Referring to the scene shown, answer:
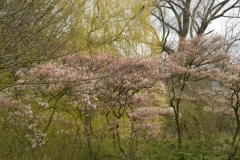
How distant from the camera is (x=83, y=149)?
310 inches

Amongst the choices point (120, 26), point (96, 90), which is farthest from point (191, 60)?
A: point (120, 26)

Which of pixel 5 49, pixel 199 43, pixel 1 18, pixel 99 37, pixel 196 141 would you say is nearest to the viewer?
pixel 1 18

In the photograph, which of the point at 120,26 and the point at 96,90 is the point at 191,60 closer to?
the point at 96,90

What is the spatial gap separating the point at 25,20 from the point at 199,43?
185 inches

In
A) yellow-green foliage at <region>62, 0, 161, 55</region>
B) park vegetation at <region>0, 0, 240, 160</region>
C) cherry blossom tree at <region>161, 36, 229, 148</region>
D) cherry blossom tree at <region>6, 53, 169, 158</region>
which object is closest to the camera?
park vegetation at <region>0, 0, 240, 160</region>

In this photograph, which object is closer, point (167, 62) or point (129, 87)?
point (129, 87)

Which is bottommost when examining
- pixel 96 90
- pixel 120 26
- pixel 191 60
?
pixel 96 90

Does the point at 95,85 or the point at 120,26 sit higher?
the point at 120,26

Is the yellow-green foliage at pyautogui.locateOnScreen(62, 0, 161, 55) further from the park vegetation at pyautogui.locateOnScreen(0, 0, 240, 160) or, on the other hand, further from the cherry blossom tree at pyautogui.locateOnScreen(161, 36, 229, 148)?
the cherry blossom tree at pyautogui.locateOnScreen(161, 36, 229, 148)

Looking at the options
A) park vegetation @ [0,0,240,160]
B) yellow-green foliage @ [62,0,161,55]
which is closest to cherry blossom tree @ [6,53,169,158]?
park vegetation @ [0,0,240,160]

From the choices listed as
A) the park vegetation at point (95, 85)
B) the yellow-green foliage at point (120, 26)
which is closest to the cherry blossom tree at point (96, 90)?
the park vegetation at point (95, 85)

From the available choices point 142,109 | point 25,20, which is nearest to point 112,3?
point 142,109

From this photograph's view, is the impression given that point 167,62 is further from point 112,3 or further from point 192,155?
point 112,3

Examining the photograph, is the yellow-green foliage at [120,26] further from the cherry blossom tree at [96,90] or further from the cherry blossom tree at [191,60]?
the cherry blossom tree at [96,90]
